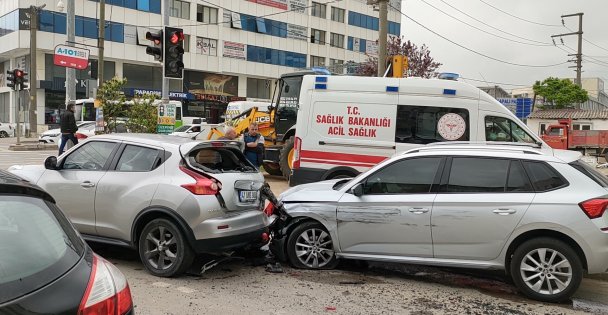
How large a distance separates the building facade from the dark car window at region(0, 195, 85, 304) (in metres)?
34.5

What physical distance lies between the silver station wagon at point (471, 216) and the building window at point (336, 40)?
55996mm

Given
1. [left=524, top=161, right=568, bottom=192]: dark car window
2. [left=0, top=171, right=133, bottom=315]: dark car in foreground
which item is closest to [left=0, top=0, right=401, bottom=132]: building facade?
[left=524, top=161, right=568, bottom=192]: dark car window

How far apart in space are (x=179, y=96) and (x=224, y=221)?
144ft

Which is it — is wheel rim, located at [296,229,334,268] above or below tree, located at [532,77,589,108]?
below

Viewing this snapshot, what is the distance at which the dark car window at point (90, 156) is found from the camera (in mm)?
6117

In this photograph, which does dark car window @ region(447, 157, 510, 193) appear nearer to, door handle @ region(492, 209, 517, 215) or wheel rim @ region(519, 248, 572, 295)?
door handle @ region(492, 209, 517, 215)

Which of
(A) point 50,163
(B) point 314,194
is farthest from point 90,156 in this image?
(B) point 314,194

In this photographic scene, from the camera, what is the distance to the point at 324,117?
413 inches

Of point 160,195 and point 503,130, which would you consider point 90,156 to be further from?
point 503,130

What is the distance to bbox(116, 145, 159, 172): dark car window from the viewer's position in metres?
5.80

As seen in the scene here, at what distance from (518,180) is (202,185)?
328 cm

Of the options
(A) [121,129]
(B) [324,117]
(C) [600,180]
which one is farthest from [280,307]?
(A) [121,129]

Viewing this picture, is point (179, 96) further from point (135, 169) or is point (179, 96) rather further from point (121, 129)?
point (135, 169)

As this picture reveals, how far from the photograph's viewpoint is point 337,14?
61.0 metres
